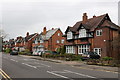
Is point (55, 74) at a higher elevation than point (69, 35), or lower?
lower

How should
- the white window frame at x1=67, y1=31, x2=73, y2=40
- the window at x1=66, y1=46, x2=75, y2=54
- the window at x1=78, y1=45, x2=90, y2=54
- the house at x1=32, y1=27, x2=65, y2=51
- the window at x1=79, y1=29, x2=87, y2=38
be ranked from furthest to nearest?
the house at x1=32, y1=27, x2=65, y2=51, the white window frame at x1=67, y1=31, x2=73, y2=40, the window at x1=66, y1=46, x2=75, y2=54, the window at x1=79, y1=29, x2=87, y2=38, the window at x1=78, y1=45, x2=90, y2=54

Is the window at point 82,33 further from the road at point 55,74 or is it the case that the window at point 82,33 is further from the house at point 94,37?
the road at point 55,74

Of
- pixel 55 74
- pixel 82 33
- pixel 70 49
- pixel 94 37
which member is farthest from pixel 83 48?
pixel 55 74

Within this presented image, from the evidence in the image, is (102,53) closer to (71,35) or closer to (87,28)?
(87,28)

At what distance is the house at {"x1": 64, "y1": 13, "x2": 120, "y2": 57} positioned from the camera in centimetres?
3319

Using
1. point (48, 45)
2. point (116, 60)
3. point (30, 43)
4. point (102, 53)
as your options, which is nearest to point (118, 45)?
point (116, 60)

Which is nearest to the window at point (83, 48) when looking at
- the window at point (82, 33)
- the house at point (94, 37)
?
the house at point (94, 37)

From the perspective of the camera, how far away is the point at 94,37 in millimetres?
35875

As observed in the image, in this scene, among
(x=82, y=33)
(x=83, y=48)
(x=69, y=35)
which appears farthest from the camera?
(x=69, y=35)

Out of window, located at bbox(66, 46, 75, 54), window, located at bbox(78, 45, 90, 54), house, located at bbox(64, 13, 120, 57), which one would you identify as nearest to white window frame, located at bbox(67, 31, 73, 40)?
house, located at bbox(64, 13, 120, 57)

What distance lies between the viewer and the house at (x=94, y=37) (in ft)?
109

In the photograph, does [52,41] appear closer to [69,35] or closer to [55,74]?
[69,35]

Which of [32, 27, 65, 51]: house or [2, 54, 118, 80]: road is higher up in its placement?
[32, 27, 65, 51]: house

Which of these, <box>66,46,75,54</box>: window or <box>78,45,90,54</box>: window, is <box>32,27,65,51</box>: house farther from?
<box>78,45,90,54</box>: window
